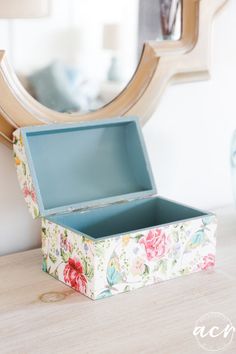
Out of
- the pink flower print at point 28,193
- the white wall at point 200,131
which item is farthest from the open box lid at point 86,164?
the white wall at point 200,131

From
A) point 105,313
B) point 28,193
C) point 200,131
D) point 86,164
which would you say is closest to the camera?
point 105,313

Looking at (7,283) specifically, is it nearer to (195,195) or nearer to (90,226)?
(90,226)

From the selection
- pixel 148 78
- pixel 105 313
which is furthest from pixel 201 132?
pixel 105 313

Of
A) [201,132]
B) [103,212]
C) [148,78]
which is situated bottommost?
[103,212]

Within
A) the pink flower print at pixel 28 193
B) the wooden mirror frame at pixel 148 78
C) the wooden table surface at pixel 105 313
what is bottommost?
the wooden table surface at pixel 105 313

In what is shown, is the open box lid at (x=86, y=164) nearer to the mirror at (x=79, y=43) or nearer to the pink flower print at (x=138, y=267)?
the mirror at (x=79, y=43)

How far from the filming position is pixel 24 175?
105 cm

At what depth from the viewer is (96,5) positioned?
3.68ft

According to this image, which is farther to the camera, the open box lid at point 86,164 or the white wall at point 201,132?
the white wall at point 201,132

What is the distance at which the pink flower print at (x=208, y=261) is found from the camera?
1.07 meters

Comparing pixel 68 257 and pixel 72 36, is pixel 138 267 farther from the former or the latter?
pixel 72 36

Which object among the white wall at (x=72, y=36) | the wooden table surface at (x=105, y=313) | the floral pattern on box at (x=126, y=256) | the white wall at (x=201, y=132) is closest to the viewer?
the wooden table surface at (x=105, y=313)

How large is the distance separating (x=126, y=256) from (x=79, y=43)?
375 mm

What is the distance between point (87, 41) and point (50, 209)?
29 centimetres
